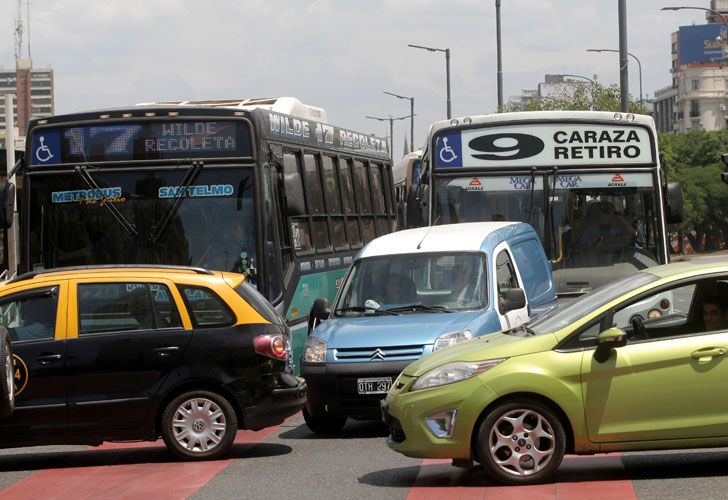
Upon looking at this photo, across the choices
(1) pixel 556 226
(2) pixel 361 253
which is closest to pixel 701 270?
(2) pixel 361 253

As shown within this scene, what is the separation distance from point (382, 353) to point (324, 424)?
1.21 metres

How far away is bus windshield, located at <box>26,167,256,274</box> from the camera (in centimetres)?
1545

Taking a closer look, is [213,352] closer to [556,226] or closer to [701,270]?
[701,270]

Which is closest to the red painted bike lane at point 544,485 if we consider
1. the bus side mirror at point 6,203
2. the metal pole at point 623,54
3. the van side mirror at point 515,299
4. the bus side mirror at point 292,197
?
the van side mirror at point 515,299

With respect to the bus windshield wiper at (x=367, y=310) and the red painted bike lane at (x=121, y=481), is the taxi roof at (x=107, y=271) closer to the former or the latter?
the red painted bike lane at (x=121, y=481)

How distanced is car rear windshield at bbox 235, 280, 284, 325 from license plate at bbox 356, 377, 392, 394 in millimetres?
902

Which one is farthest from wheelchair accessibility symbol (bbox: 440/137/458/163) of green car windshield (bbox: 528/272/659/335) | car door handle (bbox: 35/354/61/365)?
green car windshield (bbox: 528/272/659/335)

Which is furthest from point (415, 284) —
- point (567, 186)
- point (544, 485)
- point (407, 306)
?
point (567, 186)

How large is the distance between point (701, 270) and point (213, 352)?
156 inches

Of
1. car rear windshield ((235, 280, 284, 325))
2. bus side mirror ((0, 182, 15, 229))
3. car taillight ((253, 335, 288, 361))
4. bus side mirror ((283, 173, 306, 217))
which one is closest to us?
car taillight ((253, 335, 288, 361))

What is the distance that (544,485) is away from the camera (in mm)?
9898

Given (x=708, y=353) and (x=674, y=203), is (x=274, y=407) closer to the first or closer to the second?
(x=708, y=353)

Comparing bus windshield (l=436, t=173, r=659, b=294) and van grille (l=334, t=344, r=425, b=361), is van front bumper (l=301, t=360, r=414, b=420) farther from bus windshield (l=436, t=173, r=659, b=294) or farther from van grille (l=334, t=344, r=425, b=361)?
bus windshield (l=436, t=173, r=659, b=294)

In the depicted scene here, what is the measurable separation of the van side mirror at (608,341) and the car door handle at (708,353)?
1.56 feet
